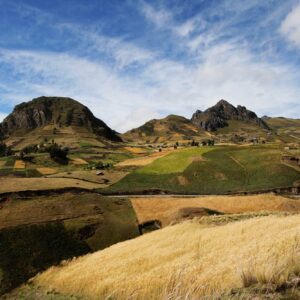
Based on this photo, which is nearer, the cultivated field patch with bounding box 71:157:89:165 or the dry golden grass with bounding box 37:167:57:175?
the dry golden grass with bounding box 37:167:57:175

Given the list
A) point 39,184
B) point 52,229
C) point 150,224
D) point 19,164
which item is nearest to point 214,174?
point 150,224

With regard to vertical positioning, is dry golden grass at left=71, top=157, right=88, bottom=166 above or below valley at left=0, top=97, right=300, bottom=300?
above

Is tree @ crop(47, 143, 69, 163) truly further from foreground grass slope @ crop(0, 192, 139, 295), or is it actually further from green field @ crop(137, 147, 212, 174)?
foreground grass slope @ crop(0, 192, 139, 295)

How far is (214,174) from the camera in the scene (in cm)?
11581

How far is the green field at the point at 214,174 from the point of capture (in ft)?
347

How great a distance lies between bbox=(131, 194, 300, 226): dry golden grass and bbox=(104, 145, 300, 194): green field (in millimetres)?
17524

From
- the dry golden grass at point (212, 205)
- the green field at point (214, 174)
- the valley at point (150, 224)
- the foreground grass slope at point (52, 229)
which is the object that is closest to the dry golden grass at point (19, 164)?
the valley at point (150, 224)

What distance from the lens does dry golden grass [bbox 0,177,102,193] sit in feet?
290

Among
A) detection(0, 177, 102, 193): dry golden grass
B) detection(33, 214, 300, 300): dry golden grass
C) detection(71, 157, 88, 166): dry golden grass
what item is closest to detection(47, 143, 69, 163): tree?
detection(71, 157, 88, 166): dry golden grass

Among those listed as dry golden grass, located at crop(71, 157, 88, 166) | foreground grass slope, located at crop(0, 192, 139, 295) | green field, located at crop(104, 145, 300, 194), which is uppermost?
dry golden grass, located at crop(71, 157, 88, 166)

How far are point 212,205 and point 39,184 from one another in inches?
1713

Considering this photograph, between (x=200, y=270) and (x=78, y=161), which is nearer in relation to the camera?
(x=200, y=270)

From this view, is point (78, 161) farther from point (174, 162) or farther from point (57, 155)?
point (174, 162)

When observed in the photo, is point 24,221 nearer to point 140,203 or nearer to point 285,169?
point 140,203
